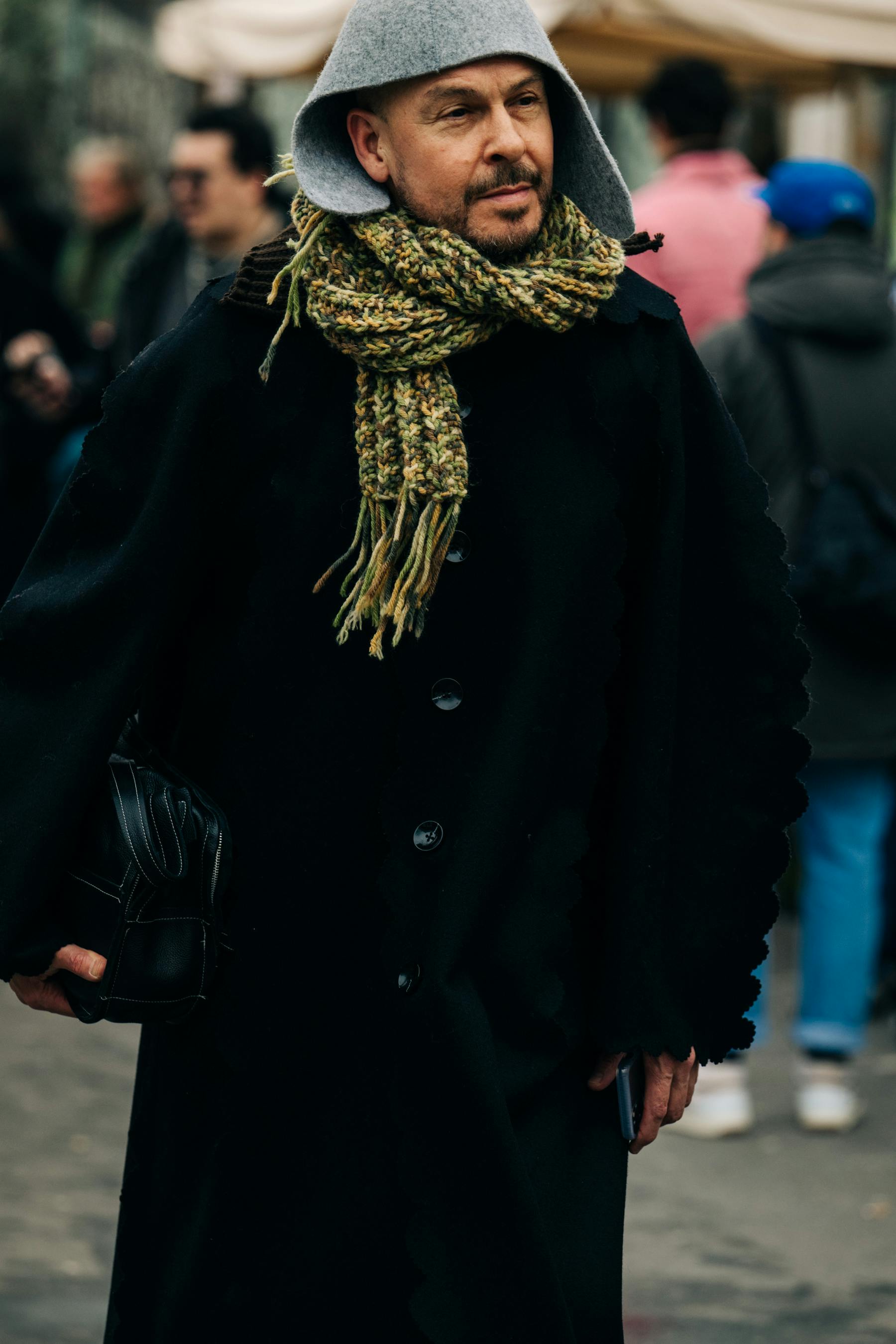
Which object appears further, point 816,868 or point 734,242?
point 734,242

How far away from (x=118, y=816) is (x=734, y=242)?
3639mm

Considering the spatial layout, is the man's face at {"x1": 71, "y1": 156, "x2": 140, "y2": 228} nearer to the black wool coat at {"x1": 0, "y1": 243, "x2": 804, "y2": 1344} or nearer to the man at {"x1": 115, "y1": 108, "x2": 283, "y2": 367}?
the man at {"x1": 115, "y1": 108, "x2": 283, "y2": 367}

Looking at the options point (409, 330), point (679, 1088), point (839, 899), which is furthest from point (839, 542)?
point (409, 330)

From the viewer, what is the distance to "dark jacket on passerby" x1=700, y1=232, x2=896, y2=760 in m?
4.89

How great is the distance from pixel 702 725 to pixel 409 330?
63 centimetres

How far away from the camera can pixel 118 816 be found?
240cm

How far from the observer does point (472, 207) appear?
2342 mm

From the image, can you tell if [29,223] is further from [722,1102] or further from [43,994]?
[43,994]

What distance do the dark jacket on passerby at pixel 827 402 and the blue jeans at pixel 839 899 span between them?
0.46 ft

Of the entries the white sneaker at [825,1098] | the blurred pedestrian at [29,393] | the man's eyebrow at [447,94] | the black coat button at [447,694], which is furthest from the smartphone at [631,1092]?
the blurred pedestrian at [29,393]

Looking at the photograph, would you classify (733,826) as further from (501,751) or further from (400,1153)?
(400,1153)

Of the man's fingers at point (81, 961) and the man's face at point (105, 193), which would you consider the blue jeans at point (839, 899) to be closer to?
the man's fingers at point (81, 961)

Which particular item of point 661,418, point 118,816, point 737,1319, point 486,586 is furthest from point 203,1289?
point 737,1319

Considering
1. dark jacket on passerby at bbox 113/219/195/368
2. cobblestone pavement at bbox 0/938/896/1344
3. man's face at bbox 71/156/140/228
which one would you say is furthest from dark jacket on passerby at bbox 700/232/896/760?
man's face at bbox 71/156/140/228
